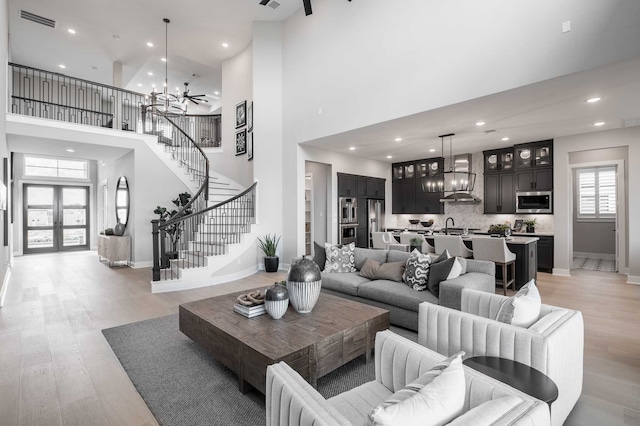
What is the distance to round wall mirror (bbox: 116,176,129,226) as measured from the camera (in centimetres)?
798

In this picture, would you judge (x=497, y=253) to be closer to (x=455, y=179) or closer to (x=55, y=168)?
(x=455, y=179)

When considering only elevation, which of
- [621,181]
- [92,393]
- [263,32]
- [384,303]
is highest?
[263,32]

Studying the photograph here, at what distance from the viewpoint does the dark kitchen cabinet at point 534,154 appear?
6.81m

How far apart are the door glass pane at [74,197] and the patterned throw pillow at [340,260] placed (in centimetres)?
1114

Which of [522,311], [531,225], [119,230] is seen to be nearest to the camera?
[522,311]

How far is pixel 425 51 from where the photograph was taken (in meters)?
4.63

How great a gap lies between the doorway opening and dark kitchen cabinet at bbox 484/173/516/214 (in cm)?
1335

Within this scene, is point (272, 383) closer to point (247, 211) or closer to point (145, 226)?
point (247, 211)

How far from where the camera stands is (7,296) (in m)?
4.93

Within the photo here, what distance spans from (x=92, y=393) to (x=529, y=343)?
3.00 m

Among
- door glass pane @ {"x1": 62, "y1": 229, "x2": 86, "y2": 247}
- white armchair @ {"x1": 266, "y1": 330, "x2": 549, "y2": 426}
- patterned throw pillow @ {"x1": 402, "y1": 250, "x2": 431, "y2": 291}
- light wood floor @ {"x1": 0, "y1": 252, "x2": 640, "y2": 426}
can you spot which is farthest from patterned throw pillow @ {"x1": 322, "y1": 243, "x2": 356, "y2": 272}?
door glass pane @ {"x1": 62, "y1": 229, "x2": 86, "y2": 247}

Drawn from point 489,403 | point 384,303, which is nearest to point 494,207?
point 384,303

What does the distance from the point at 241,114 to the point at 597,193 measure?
32.3 ft

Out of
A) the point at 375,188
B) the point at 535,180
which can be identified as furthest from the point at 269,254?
the point at 535,180
